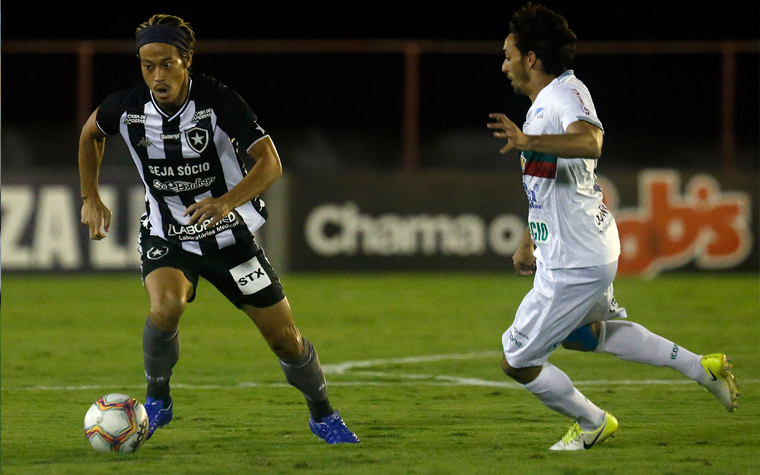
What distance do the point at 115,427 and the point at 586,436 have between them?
205 centimetres

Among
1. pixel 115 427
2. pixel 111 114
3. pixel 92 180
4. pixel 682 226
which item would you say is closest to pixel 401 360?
pixel 92 180

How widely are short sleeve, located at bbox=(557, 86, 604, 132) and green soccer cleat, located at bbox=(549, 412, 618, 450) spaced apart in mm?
1332

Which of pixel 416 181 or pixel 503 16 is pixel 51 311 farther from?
pixel 503 16

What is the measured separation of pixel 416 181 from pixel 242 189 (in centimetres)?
980

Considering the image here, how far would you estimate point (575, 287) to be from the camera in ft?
18.0

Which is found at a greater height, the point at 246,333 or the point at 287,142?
the point at 287,142

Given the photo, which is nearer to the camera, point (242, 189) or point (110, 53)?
point (242, 189)

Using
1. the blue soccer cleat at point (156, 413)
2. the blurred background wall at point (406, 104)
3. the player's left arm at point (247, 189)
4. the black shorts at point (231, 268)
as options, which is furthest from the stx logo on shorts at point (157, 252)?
the blurred background wall at point (406, 104)

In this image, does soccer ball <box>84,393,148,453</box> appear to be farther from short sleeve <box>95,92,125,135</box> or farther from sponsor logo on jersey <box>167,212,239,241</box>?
short sleeve <box>95,92,125,135</box>

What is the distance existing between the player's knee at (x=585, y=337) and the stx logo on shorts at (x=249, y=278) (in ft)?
4.62

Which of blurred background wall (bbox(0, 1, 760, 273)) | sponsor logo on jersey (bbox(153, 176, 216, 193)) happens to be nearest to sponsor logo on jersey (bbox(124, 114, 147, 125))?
sponsor logo on jersey (bbox(153, 176, 216, 193))

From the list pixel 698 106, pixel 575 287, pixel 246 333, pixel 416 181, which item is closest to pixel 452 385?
pixel 575 287

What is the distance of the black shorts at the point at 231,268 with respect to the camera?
5918mm

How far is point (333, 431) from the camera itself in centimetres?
594
